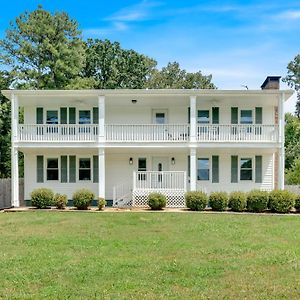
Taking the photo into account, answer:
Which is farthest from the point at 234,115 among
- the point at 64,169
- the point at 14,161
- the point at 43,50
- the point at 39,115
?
the point at 43,50

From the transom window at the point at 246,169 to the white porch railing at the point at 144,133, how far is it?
376 cm

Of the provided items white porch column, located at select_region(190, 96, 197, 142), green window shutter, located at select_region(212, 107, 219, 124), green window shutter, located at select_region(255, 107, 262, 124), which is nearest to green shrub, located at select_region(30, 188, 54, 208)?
white porch column, located at select_region(190, 96, 197, 142)

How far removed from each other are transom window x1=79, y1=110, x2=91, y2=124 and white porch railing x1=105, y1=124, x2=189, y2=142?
1924mm

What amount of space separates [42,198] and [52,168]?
330cm

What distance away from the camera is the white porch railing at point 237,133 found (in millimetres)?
22516

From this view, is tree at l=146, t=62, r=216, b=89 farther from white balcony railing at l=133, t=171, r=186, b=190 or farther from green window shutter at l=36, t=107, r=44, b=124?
white balcony railing at l=133, t=171, r=186, b=190

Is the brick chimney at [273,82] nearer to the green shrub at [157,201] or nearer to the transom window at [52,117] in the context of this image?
the green shrub at [157,201]

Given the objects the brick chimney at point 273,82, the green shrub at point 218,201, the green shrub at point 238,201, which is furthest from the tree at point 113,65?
the green shrub at point 238,201

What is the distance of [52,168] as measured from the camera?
2447 centimetres

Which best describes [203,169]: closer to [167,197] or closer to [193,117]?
[167,197]

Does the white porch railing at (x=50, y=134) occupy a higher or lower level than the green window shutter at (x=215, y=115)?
lower

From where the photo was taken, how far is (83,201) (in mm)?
21156

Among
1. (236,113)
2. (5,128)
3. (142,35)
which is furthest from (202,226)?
(5,128)

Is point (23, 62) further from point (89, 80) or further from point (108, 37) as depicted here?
point (108, 37)
